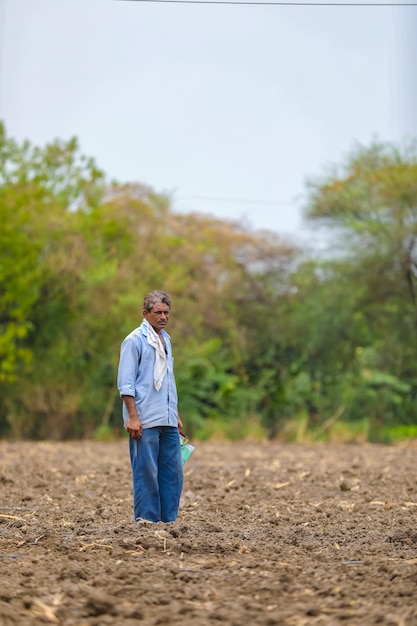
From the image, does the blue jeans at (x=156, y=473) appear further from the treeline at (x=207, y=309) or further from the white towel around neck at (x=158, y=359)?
the treeline at (x=207, y=309)

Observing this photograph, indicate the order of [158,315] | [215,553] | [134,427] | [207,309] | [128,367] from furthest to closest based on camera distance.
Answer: [207,309] → [158,315] → [128,367] → [134,427] → [215,553]

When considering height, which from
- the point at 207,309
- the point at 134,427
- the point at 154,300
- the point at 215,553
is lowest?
the point at 215,553

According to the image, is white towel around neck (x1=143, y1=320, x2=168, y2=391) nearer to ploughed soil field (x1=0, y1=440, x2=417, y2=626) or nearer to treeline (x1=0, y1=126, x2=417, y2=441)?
ploughed soil field (x1=0, y1=440, x2=417, y2=626)

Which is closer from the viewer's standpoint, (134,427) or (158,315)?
(134,427)

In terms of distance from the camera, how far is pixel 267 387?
23859mm

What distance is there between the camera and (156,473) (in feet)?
24.0

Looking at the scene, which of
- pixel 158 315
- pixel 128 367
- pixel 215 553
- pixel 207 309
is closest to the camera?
pixel 215 553

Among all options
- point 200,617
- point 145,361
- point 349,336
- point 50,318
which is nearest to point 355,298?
point 349,336

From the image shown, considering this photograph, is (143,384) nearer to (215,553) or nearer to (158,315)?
(158,315)

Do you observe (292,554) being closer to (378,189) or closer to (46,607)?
(46,607)

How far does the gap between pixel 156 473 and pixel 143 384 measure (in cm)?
65

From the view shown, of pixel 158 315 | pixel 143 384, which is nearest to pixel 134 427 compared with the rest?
pixel 143 384

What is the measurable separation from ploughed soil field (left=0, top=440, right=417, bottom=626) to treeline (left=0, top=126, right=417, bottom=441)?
9665 mm

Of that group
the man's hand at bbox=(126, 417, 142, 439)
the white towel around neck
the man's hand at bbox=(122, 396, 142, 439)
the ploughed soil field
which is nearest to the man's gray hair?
the white towel around neck
